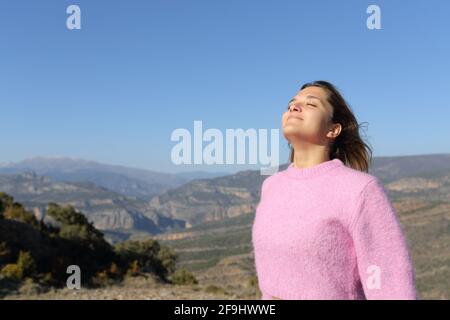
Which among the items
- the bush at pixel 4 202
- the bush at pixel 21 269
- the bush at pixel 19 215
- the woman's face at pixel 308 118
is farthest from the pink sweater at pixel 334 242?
the bush at pixel 4 202

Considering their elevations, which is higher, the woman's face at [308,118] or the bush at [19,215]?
the woman's face at [308,118]

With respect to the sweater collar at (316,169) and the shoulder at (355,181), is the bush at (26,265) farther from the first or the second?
the shoulder at (355,181)

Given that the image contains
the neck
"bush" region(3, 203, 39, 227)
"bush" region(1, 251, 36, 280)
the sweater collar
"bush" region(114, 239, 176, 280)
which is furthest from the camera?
"bush" region(114, 239, 176, 280)

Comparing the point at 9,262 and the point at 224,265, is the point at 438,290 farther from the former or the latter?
the point at 9,262

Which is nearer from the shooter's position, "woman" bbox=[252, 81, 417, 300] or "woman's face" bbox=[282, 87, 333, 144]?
"woman" bbox=[252, 81, 417, 300]

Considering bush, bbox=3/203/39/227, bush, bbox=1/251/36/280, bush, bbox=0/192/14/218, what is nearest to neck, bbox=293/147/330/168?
bush, bbox=1/251/36/280

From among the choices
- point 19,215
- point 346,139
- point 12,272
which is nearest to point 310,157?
point 346,139

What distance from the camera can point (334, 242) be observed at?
6.93 feet

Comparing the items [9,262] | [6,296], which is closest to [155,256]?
[9,262]

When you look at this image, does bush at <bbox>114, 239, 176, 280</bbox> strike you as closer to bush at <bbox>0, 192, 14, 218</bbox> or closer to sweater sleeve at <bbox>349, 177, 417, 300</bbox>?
bush at <bbox>0, 192, 14, 218</bbox>

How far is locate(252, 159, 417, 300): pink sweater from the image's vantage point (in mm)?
2033

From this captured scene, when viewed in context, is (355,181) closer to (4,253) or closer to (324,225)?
(324,225)

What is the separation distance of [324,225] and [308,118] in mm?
586

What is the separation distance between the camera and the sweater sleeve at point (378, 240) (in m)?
2.02
